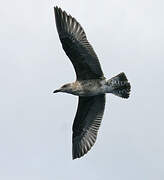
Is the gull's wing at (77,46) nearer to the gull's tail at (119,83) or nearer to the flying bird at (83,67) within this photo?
the flying bird at (83,67)

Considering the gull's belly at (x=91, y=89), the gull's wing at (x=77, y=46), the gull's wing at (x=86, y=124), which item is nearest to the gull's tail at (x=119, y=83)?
the gull's belly at (x=91, y=89)

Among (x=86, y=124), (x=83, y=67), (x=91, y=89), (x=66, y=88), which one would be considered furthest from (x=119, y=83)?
(x=86, y=124)

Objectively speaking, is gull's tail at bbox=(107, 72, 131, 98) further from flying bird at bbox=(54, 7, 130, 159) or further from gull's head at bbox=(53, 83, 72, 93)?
gull's head at bbox=(53, 83, 72, 93)

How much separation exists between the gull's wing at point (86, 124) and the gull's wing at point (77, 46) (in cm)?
123

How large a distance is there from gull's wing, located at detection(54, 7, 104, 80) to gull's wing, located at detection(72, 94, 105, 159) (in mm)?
1235

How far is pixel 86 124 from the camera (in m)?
34.7

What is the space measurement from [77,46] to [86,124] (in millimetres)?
3061

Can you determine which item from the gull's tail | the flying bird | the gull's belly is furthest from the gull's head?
the gull's tail

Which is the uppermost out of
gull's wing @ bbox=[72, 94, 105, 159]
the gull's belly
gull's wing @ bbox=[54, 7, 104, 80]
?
gull's wing @ bbox=[54, 7, 104, 80]

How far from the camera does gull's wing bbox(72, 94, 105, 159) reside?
112ft

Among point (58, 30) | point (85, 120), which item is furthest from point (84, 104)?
point (58, 30)

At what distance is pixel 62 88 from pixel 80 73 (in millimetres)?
878

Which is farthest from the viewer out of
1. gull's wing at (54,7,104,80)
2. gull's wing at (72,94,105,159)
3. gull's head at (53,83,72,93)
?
gull's wing at (72,94,105,159)

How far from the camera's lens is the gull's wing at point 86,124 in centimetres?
3425
